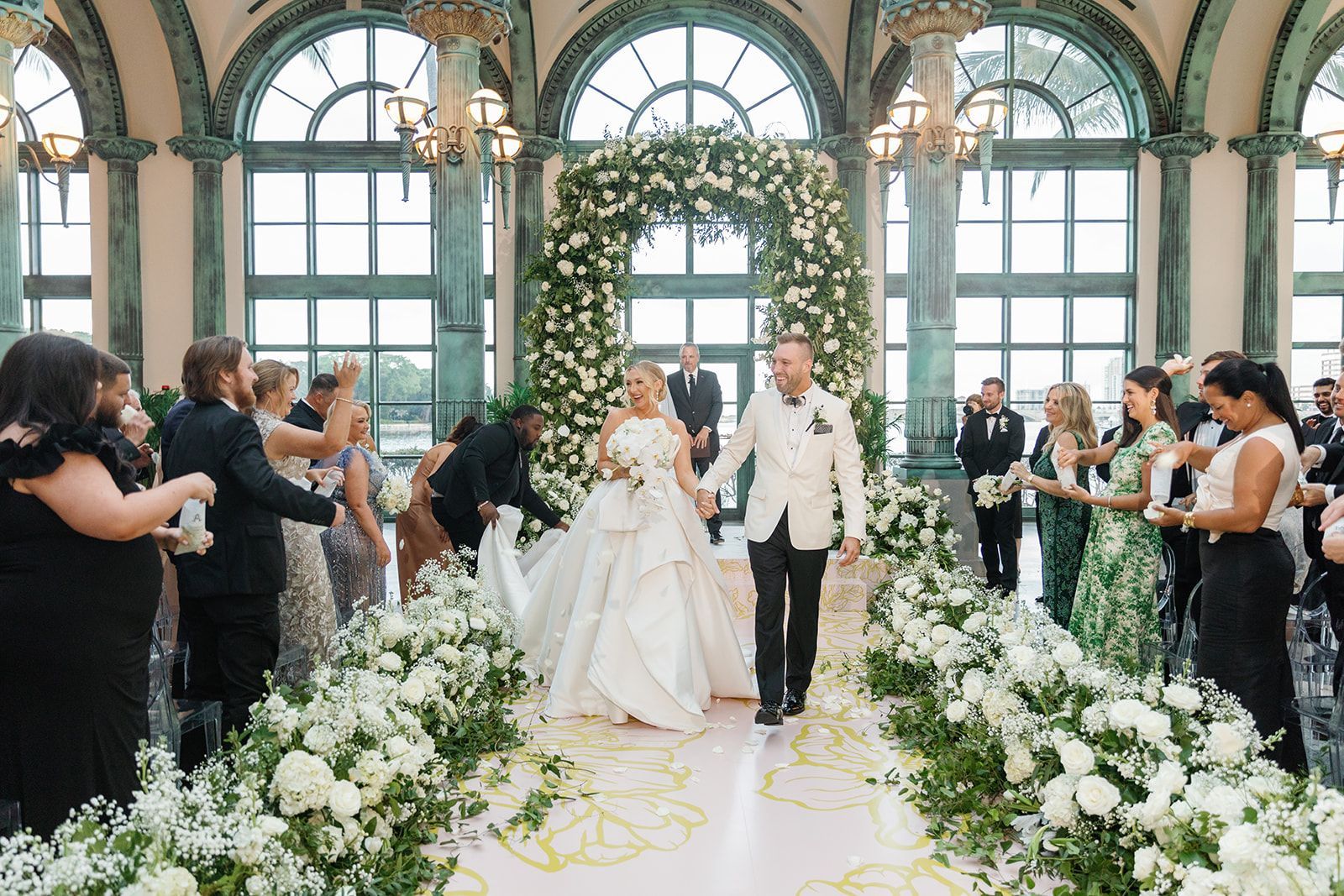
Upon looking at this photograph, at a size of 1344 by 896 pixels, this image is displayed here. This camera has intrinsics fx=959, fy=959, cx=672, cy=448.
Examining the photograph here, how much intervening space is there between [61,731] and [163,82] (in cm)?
1366

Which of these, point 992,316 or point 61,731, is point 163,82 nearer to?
point 992,316

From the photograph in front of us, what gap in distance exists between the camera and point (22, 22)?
23.7 feet

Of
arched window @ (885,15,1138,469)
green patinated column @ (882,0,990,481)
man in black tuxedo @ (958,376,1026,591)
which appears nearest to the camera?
man in black tuxedo @ (958,376,1026,591)

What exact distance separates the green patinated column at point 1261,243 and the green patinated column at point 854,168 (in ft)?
16.8

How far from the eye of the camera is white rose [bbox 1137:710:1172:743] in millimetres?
2707

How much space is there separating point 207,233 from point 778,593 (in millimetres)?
11724

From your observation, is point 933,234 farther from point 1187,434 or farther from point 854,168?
point 854,168

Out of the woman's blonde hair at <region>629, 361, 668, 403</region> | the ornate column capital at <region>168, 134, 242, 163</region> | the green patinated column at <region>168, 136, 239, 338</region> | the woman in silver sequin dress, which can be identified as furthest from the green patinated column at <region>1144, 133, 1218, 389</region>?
the green patinated column at <region>168, 136, 239, 338</region>

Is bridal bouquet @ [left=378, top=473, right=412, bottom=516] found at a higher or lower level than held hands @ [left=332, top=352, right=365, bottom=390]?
lower

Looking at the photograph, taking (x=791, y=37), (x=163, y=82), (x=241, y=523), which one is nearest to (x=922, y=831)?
(x=241, y=523)

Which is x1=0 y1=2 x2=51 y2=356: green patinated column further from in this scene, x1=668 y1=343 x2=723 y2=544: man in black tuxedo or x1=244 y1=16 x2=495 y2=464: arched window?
x1=244 y1=16 x2=495 y2=464: arched window

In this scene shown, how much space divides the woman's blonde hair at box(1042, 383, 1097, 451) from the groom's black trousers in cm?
198

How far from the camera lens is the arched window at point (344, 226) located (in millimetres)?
13961

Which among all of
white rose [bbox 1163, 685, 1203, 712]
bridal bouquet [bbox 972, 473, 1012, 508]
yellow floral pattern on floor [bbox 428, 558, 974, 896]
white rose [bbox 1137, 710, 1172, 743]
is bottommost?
yellow floral pattern on floor [bbox 428, 558, 974, 896]
